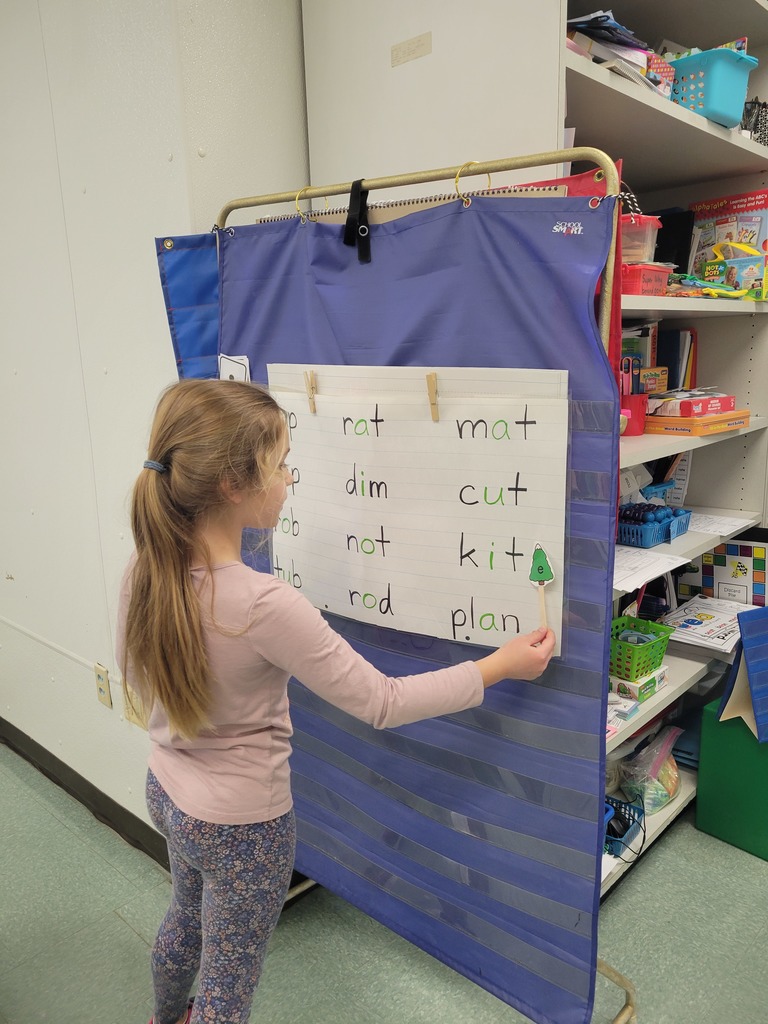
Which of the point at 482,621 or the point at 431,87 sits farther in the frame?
the point at 431,87

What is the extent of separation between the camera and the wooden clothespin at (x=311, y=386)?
119cm

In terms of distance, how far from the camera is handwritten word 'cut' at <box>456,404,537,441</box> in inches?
38.2

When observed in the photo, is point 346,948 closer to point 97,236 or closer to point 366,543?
point 366,543

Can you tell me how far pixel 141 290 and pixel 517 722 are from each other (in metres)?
1.15

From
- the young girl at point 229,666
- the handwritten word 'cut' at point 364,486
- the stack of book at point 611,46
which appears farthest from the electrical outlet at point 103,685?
the stack of book at point 611,46

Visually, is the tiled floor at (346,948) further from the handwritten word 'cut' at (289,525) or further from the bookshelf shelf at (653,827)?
the handwritten word 'cut' at (289,525)

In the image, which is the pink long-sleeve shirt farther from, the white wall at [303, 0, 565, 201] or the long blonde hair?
the white wall at [303, 0, 565, 201]

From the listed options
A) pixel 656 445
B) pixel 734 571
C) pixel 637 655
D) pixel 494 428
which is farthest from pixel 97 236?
pixel 734 571

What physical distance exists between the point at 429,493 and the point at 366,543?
0.15 meters

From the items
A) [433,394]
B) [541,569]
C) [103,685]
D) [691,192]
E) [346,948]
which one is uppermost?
[691,192]

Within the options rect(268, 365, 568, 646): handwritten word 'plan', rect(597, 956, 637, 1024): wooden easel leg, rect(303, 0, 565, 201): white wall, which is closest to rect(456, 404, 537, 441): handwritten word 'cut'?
rect(268, 365, 568, 646): handwritten word 'plan'

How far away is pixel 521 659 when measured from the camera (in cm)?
97

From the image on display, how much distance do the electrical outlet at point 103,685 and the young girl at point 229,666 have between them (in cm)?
88

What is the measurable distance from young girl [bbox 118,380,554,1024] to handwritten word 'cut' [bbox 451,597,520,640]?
43 mm
